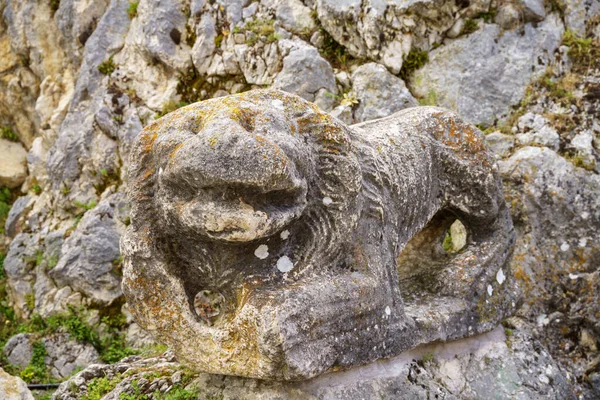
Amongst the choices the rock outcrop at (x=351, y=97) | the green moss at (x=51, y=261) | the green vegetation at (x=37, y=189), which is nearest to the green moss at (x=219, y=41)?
the rock outcrop at (x=351, y=97)

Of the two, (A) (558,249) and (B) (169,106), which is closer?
(A) (558,249)

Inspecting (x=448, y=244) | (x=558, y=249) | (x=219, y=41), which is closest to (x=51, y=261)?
(x=219, y=41)

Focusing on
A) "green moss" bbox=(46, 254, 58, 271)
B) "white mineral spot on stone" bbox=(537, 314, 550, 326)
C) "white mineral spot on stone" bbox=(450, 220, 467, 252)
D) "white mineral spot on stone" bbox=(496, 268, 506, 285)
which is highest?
"white mineral spot on stone" bbox=(496, 268, 506, 285)

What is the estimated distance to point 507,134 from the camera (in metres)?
6.15

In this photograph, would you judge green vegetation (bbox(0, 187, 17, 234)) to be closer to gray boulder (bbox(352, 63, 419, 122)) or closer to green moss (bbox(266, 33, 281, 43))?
green moss (bbox(266, 33, 281, 43))

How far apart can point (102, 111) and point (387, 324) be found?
5.01m

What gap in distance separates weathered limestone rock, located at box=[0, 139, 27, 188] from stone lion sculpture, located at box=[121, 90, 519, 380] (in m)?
6.68

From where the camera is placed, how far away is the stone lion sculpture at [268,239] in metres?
2.93

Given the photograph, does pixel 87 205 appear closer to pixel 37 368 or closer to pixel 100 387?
pixel 37 368

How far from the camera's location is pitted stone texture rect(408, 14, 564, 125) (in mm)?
6457

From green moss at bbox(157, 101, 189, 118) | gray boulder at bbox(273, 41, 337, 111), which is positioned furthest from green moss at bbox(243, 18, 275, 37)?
green moss at bbox(157, 101, 189, 118)

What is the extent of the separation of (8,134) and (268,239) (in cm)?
795

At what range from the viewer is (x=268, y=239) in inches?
126

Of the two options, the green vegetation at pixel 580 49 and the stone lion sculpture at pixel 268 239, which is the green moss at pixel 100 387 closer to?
the stone lion sculpture at pixel 268 239
